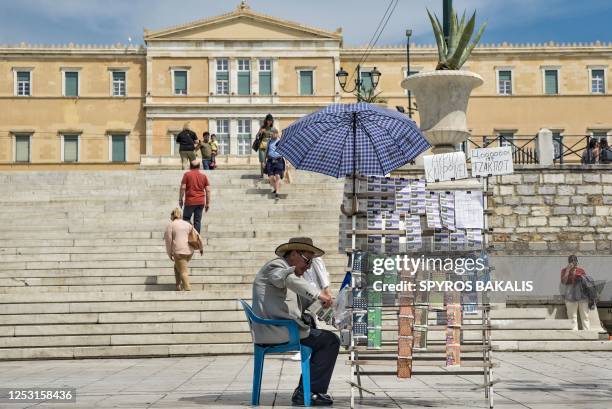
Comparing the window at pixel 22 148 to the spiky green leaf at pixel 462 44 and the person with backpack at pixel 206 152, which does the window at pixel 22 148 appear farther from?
the spiky green leaf at pixel 462 44

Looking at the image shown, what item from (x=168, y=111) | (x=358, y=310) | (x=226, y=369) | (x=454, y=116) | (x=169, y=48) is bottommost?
(x=226, y=369)

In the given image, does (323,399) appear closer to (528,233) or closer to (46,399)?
(46,399)

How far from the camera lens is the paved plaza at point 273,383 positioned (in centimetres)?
799

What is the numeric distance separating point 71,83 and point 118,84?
263 cm

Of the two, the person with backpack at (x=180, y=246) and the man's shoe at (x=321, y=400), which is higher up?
the person with backpack at (x=180, y=246)

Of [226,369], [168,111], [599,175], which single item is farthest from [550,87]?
[226,369]

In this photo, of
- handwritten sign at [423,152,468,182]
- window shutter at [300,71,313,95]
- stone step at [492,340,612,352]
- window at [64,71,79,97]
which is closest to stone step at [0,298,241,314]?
stone step at [492,340,612,352]

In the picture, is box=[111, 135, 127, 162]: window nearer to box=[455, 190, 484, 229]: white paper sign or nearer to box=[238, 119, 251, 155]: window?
box=[238, 119, 251, 155]: window

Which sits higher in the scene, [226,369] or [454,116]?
[454,116]

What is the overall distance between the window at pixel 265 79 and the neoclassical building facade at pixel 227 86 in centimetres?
6

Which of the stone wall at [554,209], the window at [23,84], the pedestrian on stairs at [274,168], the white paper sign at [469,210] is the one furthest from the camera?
the window at [23,84]

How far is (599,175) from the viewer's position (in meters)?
19.6

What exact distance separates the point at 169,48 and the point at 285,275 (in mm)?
47711

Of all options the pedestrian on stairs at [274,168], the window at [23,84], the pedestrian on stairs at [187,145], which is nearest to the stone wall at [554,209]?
the pedestrian on stairs at [274,168]
